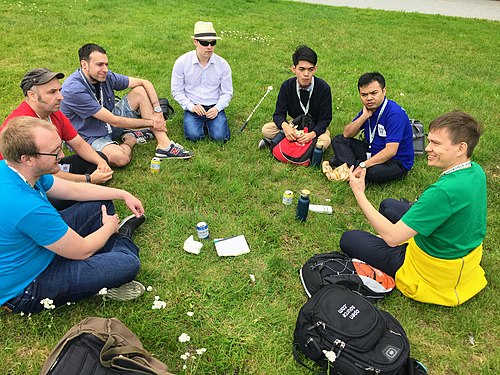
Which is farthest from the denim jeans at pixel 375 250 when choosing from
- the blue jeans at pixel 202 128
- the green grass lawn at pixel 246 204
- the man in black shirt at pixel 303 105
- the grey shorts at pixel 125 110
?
the grey shorts at pixel 125 110

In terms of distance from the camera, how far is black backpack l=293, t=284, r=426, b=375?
2.78m

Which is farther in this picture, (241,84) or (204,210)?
(241,84)

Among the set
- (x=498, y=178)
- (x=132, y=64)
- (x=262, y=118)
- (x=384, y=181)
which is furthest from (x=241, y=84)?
(x=498, y=178)

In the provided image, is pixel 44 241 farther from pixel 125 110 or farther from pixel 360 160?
pixel 360 160

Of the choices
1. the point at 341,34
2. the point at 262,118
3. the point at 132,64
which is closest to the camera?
the point at 262,118

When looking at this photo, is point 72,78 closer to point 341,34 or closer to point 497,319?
point 497,319

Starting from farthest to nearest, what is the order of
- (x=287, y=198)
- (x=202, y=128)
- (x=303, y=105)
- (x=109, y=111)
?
1. (x=202, y=128)
2. (x=303, y=105)
3. (x=109, y=111)
4. (x=287, y=198)

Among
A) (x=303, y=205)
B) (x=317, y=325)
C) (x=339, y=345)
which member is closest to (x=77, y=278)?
(x=317, y=325)

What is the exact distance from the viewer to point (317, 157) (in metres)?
5.67

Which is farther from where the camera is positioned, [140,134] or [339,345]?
[140,134]

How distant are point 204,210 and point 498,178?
443 cm

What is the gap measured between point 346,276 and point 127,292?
2.05 metres

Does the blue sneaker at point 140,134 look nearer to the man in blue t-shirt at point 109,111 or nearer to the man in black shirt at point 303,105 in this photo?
the man in blue t-shirt at point 109,111

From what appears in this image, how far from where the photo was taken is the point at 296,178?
218 inches
